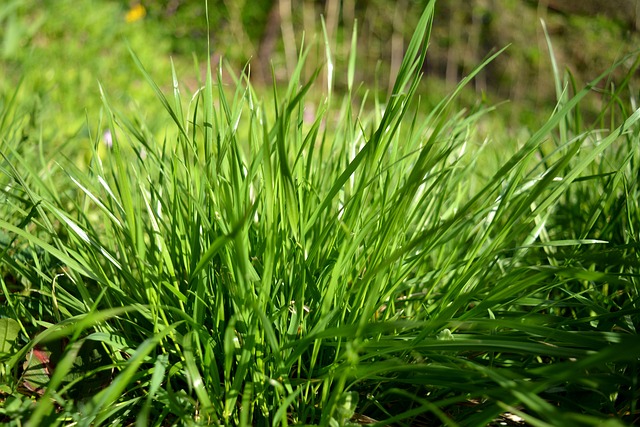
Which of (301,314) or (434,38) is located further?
(434,38)

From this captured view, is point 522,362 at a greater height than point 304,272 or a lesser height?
lesser

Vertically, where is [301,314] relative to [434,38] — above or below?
above

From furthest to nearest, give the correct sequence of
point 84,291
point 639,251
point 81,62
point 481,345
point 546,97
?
1. point 546,97
2. point 81,62
3. point 639,251
4. point 84,291
5. point 481,345

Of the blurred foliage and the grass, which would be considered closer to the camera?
the grass

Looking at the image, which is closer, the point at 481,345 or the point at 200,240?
the point at 481,345

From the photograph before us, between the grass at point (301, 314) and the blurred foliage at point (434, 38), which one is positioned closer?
the grass at point (301, 314)

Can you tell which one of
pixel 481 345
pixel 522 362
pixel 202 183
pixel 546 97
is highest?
pixel 202 183

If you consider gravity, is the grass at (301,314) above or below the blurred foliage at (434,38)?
above

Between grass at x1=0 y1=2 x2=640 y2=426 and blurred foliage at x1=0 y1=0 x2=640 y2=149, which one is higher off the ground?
grass at x1=0 y1=2 x2=640 y2=426

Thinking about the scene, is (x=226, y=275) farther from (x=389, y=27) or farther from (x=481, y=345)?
(x=389, y=27)

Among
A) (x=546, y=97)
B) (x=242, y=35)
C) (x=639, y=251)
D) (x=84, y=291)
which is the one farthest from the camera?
(x=242, y=35)

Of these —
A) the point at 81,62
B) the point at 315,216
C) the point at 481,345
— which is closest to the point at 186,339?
the point at 315,216
